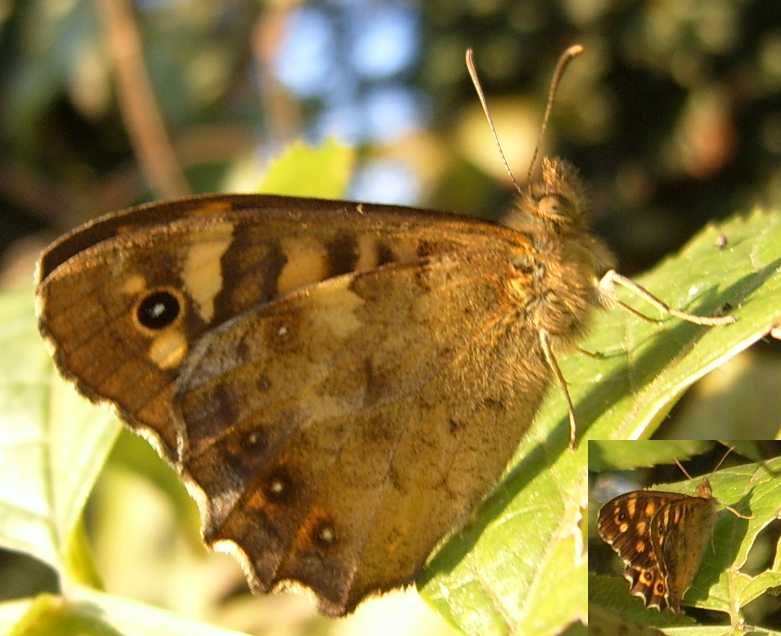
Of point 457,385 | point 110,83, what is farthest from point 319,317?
point 110,83

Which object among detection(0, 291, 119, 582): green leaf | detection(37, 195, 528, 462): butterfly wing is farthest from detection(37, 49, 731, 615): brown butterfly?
detection(0, 291, 119, 582): green leaf

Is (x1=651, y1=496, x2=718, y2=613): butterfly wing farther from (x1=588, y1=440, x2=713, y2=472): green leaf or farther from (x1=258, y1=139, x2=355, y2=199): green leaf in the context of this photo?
(x1=258, y1=139, x2=355, y2=199): green leaf

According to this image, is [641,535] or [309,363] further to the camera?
[309,363]

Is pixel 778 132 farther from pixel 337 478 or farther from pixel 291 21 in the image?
pixel 337 478

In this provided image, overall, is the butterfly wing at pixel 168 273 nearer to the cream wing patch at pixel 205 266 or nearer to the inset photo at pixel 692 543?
the cream wing patch at pixel 205 266

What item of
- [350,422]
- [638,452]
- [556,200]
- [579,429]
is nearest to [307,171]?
[556,200]

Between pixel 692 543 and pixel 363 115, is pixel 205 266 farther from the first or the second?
pixel 363 115
